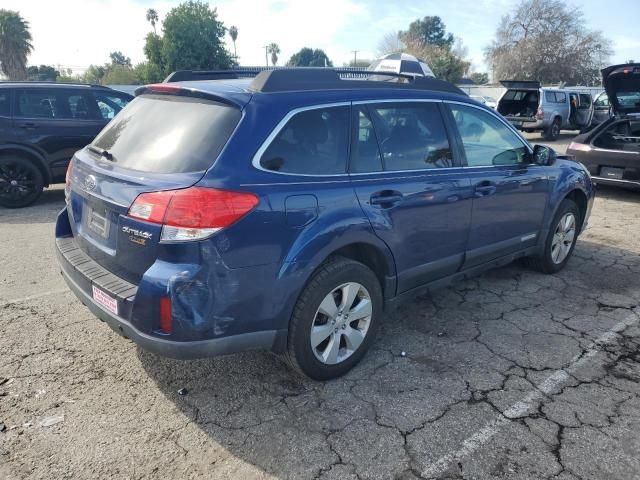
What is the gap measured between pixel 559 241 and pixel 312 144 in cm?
324

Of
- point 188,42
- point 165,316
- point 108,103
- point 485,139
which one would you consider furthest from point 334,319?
point 188,42

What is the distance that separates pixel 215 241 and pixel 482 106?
8.82 feet

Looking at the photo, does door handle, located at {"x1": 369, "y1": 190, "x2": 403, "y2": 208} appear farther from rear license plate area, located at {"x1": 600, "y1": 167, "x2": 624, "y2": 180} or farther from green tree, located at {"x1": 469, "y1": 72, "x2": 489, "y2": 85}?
green tree, located at {"x1": 469, "y1": 72, "x2": 489, "y2": 85}

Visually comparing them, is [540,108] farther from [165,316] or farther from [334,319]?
[165,316]

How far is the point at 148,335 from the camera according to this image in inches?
95.6

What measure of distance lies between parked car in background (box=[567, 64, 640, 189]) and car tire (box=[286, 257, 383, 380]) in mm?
6523

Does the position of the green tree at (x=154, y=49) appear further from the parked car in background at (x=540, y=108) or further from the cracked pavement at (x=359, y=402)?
→ the cracked pavement at (x=359, y=402)

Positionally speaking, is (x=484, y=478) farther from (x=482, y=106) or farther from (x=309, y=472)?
(x=482, y=106)

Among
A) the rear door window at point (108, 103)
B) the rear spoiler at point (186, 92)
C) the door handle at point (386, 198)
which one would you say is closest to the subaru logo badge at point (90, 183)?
the rear spoiler at point (186, 92)

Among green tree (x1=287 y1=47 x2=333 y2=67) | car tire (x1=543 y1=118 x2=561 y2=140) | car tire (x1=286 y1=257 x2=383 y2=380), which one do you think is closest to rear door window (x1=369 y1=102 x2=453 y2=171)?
car tire (x1=286 y1=257 x2=383 y2=380)

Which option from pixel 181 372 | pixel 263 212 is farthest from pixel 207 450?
pixel 263 212

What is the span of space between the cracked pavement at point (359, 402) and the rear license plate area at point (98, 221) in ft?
3.09

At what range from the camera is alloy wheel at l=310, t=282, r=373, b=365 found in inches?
114

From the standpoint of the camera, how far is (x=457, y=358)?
331cm
